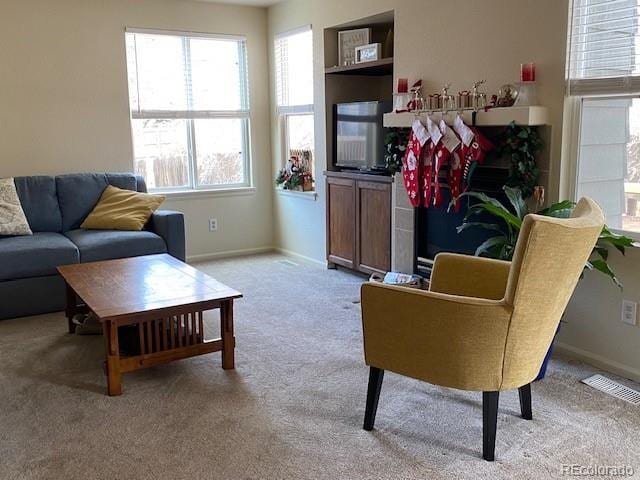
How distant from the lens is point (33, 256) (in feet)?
12.8

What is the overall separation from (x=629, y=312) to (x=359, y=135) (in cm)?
247

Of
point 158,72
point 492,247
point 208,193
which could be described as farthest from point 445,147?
point 158,72

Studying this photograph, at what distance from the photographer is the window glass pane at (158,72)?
5.25 m

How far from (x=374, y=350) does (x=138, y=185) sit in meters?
3.30

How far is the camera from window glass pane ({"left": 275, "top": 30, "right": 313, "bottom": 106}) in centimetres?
534

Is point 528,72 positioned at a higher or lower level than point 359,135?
higher

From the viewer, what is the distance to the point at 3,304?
12.7 feet

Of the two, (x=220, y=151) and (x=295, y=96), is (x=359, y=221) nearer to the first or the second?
(x=295, y=96)

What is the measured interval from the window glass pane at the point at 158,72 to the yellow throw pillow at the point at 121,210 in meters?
0.98

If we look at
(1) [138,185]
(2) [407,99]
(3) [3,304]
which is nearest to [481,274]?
(2) [407,99]

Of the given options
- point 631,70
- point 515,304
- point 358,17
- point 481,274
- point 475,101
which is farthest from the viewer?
point 358,17

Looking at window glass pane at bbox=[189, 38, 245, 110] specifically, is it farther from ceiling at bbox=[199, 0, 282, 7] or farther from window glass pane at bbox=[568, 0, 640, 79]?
window glass pane at bbox=[568, 0, 640, 79]

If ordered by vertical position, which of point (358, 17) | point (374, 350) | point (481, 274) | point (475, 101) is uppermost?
point (358, 17)

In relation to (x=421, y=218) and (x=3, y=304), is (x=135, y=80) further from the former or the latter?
(x=421, y=218)
